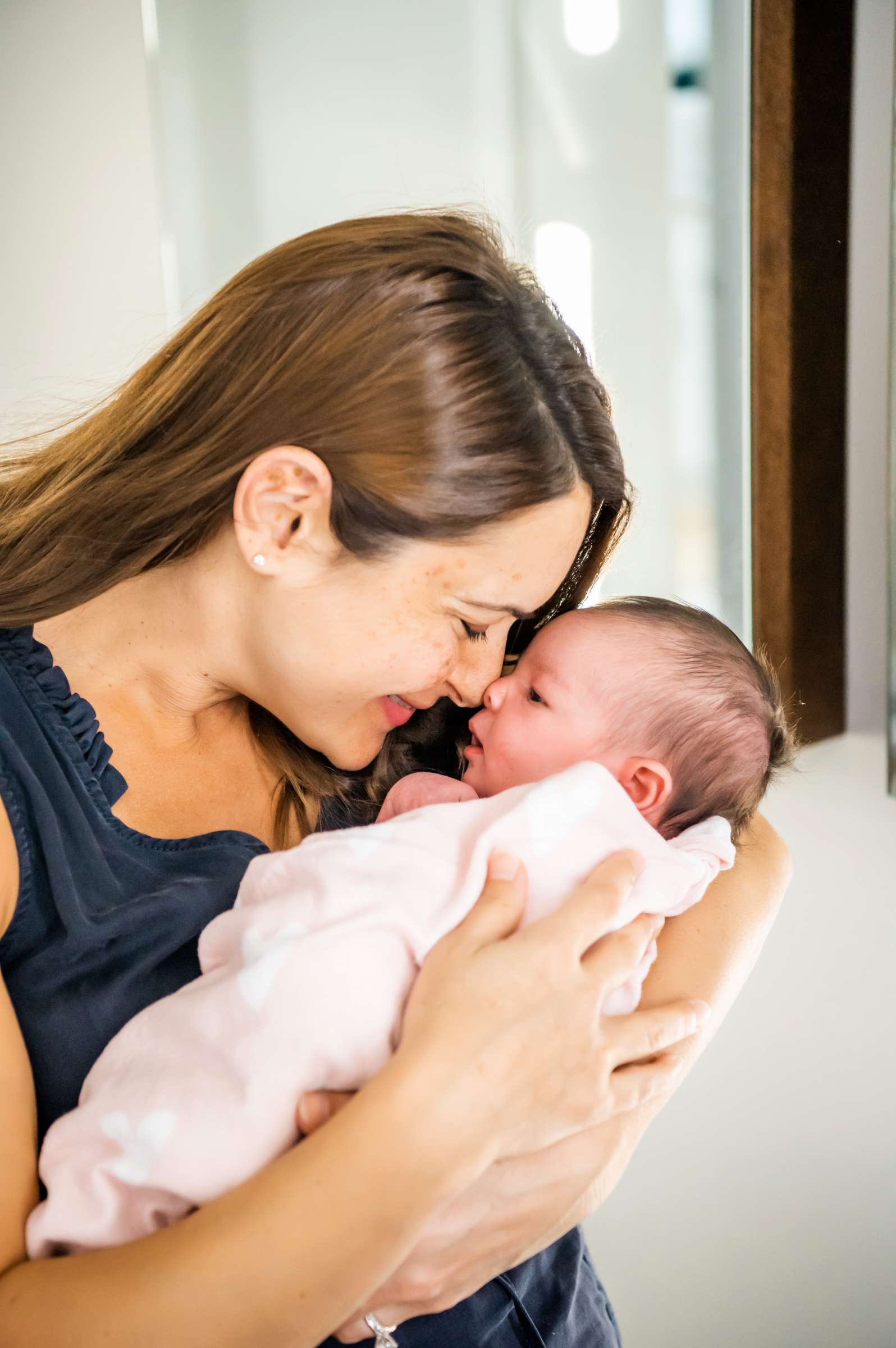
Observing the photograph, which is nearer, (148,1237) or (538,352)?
(148,1237)

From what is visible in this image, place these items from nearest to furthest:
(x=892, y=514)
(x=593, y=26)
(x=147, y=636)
Answer: (x=147, y=636) < (x=892, y=514) < (x=593, y=26)

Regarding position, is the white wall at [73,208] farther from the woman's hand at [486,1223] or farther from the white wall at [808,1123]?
the white wall at [808,1123]

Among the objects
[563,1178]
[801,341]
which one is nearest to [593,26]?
[801,341]

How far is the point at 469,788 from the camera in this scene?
1271 millimetres

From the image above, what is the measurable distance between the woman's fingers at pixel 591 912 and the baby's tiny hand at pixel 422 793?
0.94 feet

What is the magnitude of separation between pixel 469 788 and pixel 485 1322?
548 mm

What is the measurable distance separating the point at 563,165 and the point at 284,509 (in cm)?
151

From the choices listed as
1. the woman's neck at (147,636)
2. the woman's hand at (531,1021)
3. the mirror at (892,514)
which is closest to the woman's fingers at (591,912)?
the woman's hand at (531,1021)

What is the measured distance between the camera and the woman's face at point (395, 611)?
1129mm

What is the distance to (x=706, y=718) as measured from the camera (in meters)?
1.27

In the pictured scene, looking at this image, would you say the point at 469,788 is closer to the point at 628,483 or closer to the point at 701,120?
the point at 628,483

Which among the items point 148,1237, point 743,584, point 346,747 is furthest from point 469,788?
point 743,584

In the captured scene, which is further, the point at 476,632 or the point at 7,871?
the point at 476,632

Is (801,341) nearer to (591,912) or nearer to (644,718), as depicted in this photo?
(644,718)
